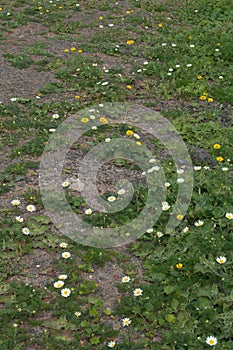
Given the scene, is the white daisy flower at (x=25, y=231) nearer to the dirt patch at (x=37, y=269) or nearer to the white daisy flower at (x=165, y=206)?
the dirt patch at (x=37, y=269)

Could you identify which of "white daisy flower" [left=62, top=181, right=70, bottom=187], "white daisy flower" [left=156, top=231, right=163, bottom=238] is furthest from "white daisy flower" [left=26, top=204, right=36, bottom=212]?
"white daisy flower" [left=156, top=231, right=163, bottom=238]

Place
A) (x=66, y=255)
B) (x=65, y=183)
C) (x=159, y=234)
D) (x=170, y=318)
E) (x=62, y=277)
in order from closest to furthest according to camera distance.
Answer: (x=170, y=318), (x=62, y=277), (x=66, y=255), (x=159, y=234), (x=65, y=183)

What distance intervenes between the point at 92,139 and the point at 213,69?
2214mm

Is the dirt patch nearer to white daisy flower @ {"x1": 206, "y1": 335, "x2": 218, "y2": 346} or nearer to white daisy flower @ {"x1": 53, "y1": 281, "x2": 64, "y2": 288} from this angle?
white daisy flower @ {"x1": 53, "y1": 281, "x2": 64, "y2": 288}

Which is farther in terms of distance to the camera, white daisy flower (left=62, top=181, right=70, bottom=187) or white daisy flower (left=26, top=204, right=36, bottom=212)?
white daisy flower (left=62, top=181, right=70, bottom=187)

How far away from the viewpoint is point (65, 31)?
7965mm

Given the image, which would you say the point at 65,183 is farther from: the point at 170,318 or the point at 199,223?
the point at 170,318

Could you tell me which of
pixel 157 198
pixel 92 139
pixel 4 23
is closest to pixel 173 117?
pixel 92 139

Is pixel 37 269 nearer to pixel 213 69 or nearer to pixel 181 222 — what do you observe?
pixel 181 222

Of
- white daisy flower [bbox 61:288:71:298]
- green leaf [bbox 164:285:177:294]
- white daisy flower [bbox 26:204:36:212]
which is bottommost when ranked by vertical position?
white daisy flower [bbox 26:204:36:212]

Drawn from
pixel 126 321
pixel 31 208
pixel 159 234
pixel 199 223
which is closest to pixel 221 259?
pixel 199 223

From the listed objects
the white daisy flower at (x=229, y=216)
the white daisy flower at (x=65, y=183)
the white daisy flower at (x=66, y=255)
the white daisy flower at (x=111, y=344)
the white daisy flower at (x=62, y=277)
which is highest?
the white daisy flower at (x=111, y=344)

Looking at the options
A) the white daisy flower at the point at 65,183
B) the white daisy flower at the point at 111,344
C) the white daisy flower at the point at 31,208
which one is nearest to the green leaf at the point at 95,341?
the white daisy flower at the point at 111,344

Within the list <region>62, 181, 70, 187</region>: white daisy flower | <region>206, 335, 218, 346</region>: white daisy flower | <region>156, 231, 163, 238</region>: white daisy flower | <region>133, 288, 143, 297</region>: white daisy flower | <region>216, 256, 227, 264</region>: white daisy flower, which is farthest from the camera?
<region>62, 181, 70, 187</region>: white daisy flower
